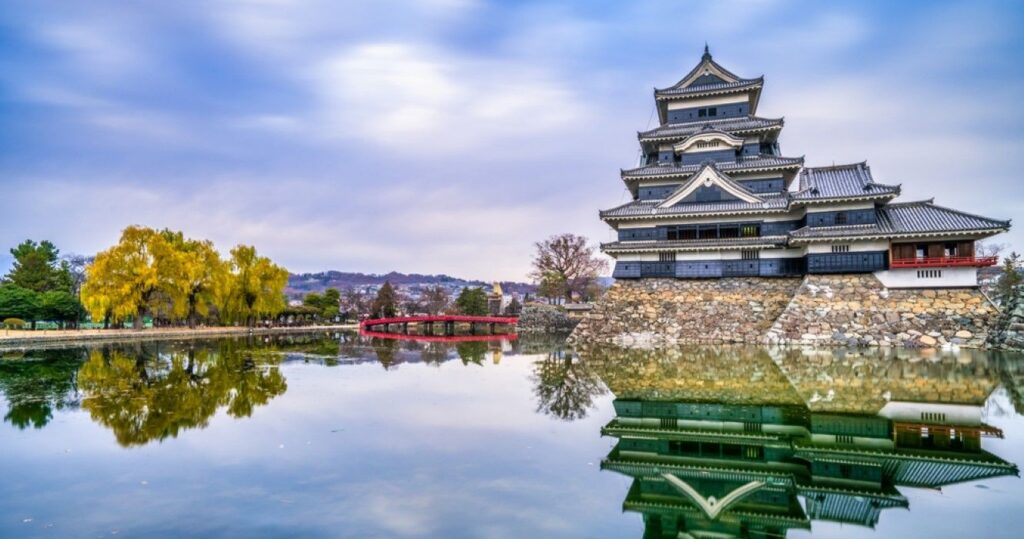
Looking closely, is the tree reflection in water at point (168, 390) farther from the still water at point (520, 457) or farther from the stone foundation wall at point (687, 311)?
the stone foundation wall at point (687, 311)

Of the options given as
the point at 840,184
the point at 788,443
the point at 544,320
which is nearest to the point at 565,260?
the point at 544,320

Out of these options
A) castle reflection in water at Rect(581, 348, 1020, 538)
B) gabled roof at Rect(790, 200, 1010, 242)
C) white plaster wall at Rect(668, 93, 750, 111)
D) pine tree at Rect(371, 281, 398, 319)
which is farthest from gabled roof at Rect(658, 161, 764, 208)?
pine tree at Rect(371, 281, 398, 319)

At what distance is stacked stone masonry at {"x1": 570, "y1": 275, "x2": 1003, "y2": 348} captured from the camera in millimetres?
21969

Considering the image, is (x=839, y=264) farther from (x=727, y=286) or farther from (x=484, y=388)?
(x=484, y=388)

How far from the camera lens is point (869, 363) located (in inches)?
644

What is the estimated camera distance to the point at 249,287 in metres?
42.8

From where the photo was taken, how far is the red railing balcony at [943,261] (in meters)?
22.5

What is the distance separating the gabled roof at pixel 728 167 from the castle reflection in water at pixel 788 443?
16120mm

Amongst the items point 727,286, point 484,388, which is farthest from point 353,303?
point 484,388

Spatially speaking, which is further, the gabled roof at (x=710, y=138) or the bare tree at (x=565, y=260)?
the bare tree at (x=565, y=260)

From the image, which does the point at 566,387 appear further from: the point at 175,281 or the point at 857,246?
the point at 175,281

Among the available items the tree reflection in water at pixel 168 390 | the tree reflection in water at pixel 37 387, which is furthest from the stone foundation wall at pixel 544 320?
the tree reflection in water at pixel 37 387

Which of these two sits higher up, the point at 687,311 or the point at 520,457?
the point at 687,311

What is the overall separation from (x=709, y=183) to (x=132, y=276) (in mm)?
35810
